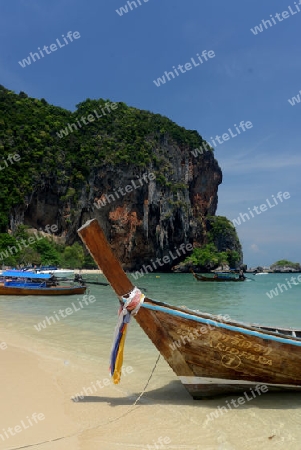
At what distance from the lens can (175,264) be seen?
81.1m

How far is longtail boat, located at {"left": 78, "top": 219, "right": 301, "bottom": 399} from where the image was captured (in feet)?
15.7

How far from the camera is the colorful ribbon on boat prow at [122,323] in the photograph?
4711 millimetres

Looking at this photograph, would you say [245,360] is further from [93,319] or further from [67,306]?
[67,306]

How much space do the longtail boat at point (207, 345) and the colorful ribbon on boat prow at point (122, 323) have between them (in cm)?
8

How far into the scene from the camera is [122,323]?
15.6 ft

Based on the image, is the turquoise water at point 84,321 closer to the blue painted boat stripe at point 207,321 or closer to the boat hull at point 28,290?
the boat hull at point 28,290

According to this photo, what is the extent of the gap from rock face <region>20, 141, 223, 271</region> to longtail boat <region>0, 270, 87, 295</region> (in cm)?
4167

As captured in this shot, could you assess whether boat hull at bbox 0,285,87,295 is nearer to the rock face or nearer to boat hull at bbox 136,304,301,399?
boat hull at bbox 136,304,301,399

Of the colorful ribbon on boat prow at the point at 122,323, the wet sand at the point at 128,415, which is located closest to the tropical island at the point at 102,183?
the wet sand at the point at 128,415

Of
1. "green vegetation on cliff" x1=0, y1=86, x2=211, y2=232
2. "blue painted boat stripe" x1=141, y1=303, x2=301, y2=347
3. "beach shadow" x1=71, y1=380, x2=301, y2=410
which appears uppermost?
"green vegetation on cliff" x1=0, y1=86, x2=211, y2=232

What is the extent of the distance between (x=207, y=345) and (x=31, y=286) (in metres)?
17.8

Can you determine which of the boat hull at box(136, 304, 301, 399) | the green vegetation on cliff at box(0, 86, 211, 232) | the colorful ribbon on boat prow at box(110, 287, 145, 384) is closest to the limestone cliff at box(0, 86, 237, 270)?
the green vegetation on cliff at box(0, 86, 211, 232)

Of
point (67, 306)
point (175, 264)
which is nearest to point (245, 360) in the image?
point (67, 306)

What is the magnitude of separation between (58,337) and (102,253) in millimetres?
5776
